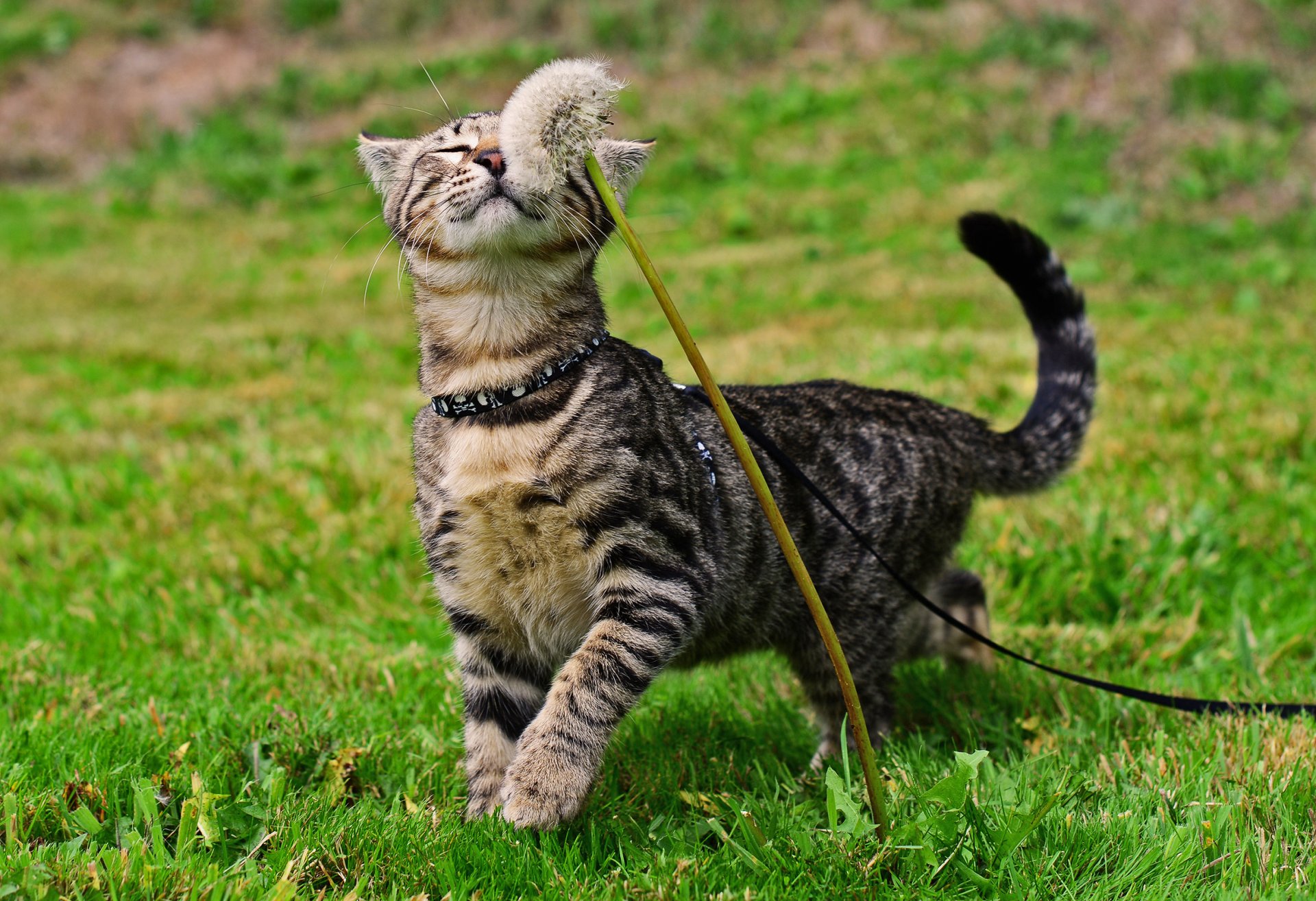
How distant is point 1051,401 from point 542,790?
2.12 meters

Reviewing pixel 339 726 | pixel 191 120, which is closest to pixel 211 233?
pixel 191 120

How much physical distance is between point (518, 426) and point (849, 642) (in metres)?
1.16

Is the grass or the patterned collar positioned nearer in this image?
the grass

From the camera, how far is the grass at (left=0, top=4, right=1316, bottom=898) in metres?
2.19

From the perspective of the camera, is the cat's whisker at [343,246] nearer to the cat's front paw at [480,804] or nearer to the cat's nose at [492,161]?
the cat's nose at [492,161]

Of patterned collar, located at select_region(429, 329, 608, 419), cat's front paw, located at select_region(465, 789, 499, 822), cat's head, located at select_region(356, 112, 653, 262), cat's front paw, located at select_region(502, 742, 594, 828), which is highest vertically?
cat's head, located at select_region(356, 112, 653, 262)

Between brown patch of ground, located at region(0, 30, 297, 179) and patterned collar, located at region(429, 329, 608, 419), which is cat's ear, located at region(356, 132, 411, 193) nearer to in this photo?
patterned collar, located at region(429, 329, 608, 419)

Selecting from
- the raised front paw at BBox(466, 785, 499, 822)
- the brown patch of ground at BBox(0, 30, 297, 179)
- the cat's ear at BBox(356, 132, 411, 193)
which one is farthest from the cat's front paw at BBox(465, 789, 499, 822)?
the brown patch of ground at BBox(0, 30, 297, 179)

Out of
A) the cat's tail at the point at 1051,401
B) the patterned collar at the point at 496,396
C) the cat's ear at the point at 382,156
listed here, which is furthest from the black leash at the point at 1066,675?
the cat's ear at the point at 382,156

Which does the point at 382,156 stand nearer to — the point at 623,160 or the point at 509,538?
the point at 623,160

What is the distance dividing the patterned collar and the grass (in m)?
0.30

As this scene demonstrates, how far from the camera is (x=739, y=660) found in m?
3.64

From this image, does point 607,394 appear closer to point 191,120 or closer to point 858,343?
point 858,343

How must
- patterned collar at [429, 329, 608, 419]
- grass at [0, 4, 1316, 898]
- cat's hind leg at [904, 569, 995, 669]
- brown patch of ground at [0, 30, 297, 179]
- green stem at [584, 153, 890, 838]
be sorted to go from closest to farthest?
green stem at [584, 153, 890, 838]
grass at [0, 4, 1316, 898]
patterned collar at [429, 329, 608, 419]
cat's hind leg at [904, 569, 995, 669]
brown patch of ground at [0, 30, 297, 179]
